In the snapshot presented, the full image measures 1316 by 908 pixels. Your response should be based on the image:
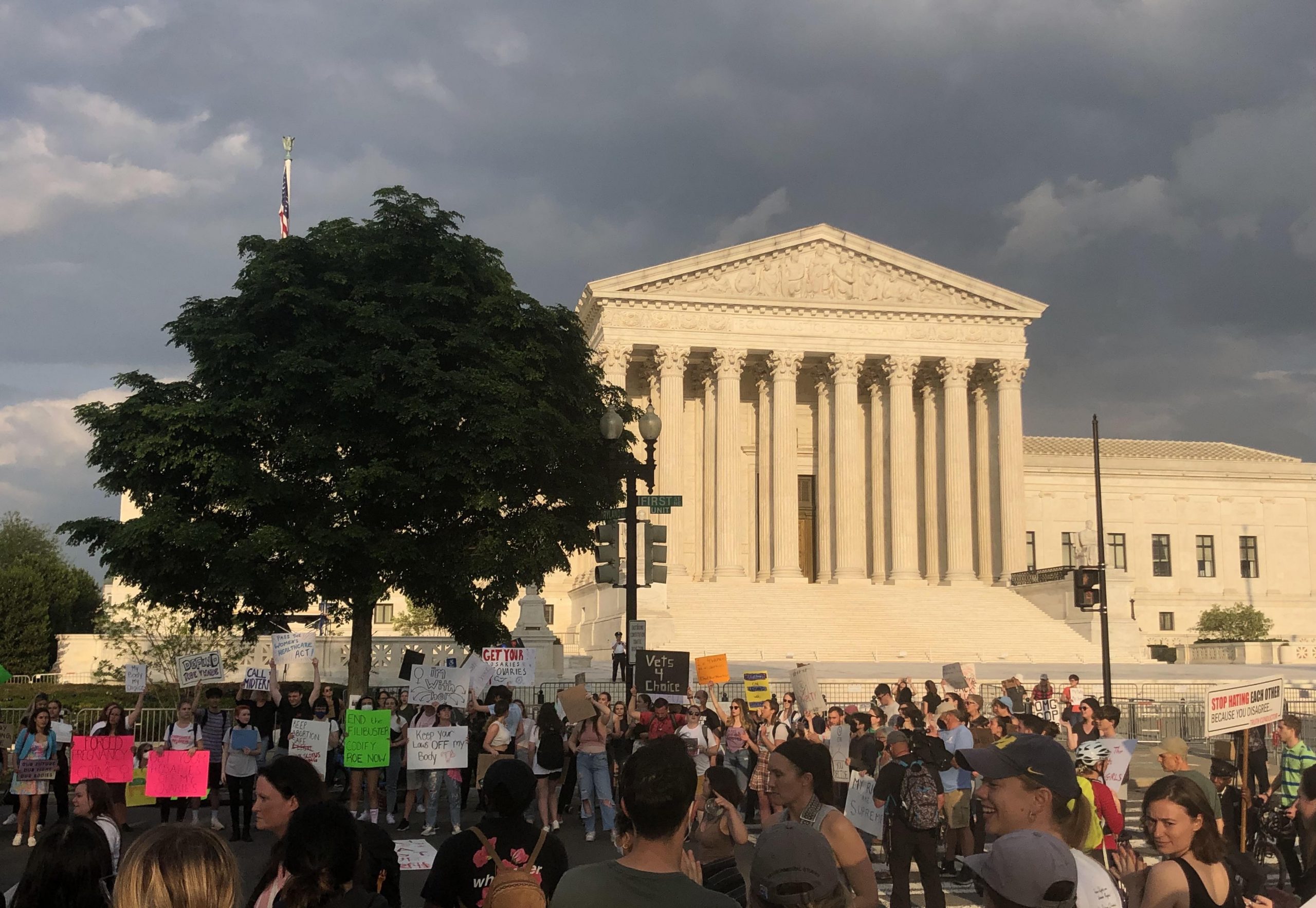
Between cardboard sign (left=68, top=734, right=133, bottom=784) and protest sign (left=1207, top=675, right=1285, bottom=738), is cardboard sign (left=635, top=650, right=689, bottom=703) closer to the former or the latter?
cardboard sign (left=68, top=734, right=133, bottom=784)

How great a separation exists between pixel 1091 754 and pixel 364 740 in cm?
951

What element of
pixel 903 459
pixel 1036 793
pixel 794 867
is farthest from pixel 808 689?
pixel 903 459

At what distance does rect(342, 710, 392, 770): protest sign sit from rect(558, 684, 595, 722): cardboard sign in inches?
92.0

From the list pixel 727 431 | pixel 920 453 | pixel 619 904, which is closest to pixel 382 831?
→ pixel 619 904

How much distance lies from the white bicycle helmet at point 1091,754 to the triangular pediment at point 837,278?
48.3 m

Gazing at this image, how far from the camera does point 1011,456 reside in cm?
5944

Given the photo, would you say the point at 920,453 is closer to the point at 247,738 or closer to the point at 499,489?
the point at 499,489

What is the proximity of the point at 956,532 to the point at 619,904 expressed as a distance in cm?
5630

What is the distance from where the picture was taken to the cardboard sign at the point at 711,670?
2042 cm

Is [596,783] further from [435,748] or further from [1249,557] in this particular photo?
[1249,557]

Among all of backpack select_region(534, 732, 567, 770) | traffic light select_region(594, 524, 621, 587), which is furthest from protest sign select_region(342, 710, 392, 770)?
traffic light select_region(594, 524, 621, 587)

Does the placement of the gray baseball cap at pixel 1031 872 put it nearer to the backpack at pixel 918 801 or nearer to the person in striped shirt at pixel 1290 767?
the backpack at pixel 918 801

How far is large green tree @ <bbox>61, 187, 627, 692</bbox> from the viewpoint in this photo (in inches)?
1030

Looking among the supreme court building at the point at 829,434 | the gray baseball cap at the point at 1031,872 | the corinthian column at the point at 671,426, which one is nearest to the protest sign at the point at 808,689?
the gray baseball cap at the point at 1031,872
